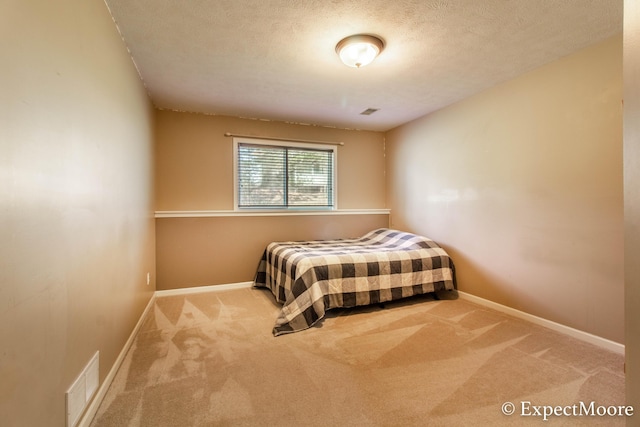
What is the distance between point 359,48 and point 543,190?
2008 millimetres

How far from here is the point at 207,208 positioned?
3791 millimetres

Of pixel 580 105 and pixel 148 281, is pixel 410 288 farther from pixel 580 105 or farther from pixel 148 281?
pixel 148 281

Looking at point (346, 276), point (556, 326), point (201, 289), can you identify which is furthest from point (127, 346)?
point (556, 326)

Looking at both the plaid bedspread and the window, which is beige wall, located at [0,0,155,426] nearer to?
the plaid bedspread

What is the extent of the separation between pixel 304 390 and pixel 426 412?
0.67 m

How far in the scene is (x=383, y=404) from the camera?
157cm

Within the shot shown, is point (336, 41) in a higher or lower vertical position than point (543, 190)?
higher

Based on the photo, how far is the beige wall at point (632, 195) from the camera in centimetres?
76

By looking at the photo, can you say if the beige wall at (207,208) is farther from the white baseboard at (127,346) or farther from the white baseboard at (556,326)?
the white baseboard at (556,326)

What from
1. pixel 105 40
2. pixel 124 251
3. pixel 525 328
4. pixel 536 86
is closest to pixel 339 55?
pixel 105 40

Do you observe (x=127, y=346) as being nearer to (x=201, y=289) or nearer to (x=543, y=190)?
(x=201, y=289)

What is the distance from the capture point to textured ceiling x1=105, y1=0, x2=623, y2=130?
5.97ft

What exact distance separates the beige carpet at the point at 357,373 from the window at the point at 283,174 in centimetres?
179

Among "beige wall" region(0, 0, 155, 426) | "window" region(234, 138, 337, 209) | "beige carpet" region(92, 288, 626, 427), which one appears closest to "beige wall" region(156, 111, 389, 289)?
"window" region(234, 138, 337, 209)
